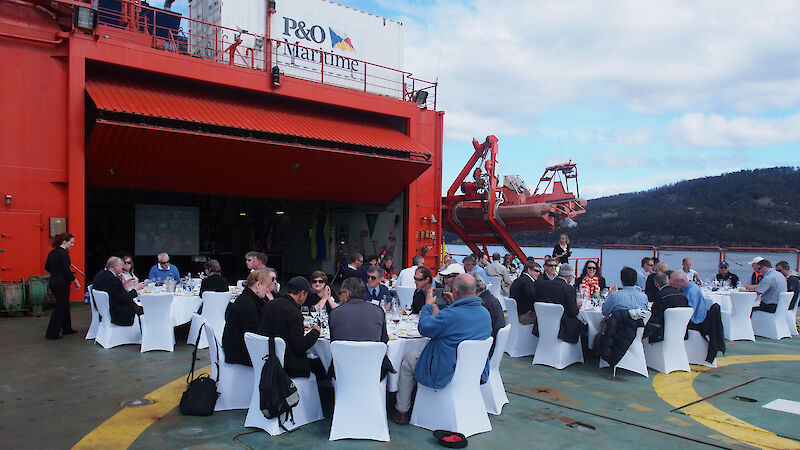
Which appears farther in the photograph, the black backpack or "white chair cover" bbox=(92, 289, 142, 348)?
"white chair cover" bbox=(92, 289, 142, 348)

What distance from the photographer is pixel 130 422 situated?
4.55 m

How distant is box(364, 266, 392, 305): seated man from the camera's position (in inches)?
285

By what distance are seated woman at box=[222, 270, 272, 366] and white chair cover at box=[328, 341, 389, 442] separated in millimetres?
975

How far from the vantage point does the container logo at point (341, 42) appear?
600 inches

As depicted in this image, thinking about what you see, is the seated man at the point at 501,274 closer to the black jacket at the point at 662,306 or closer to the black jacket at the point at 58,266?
the black jacket at the point at 662,306

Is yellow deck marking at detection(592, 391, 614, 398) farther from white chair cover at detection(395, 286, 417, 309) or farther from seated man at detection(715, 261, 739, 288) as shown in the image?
seated man at detection(715, 261, 739, 288)

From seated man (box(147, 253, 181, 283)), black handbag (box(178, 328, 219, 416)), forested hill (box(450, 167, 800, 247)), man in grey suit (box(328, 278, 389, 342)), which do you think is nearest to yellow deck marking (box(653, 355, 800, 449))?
man in grey suit (box(328, 278, 389, 342))

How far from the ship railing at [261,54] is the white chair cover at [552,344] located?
9.66 metres

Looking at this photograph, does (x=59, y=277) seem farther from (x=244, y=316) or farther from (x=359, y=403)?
(x=359, y=403)

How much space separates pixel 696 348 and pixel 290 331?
5.78 meters

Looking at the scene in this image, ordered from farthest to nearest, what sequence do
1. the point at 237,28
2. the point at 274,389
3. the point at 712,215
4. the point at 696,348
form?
the point at 712,215 < the point at 237,28 < the point at 696,348 < the point at 274,389

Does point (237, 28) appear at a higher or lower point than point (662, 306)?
higher

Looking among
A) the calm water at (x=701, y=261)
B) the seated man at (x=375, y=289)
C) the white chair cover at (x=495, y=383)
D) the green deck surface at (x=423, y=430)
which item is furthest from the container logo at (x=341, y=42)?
the white chair cover at (x=495, y=383)

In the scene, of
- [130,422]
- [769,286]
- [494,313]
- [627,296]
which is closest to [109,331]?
[130,422]
